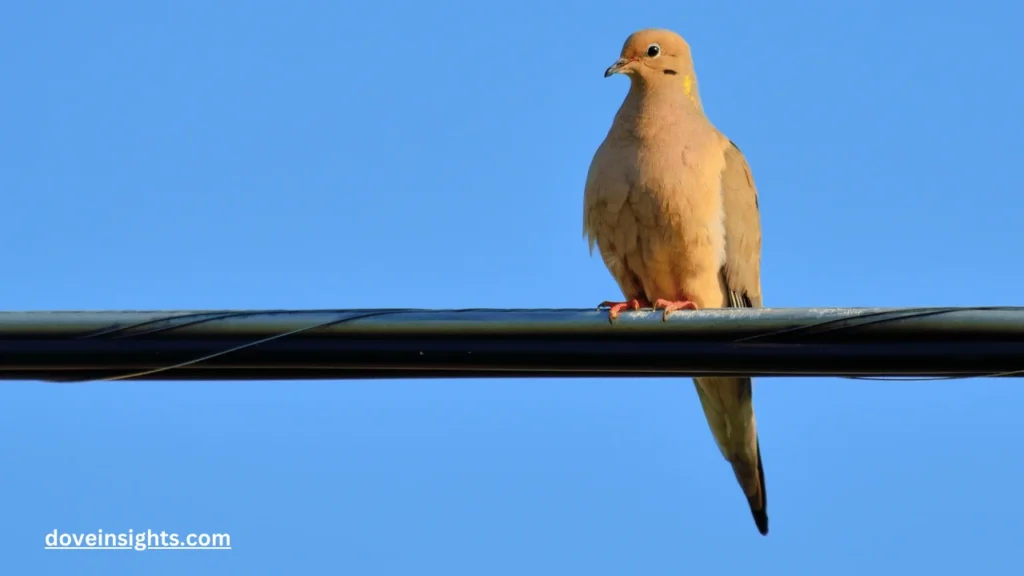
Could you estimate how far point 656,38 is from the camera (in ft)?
23.8

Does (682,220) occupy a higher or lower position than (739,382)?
higher

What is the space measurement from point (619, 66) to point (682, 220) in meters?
1.04

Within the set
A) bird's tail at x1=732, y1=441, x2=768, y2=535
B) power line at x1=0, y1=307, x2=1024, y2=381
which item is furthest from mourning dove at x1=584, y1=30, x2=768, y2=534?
power line at x1=0, y1=307, x2=1024, y2=381

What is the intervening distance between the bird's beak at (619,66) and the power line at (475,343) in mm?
3313

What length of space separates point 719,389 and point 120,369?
3.38 m

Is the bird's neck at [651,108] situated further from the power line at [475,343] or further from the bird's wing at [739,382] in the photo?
the power line at [475,343]

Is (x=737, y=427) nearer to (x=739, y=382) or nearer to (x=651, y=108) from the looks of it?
(x=739, y=382)

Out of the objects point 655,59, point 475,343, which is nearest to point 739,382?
point 655,59

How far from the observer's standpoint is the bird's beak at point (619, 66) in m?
7.10

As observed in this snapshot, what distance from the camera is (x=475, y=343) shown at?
3.83 m

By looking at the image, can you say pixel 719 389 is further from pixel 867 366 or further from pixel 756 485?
pixel 867 366

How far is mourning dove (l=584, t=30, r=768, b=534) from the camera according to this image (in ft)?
21.2

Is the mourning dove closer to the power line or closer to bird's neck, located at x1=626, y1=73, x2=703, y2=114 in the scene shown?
bird's neck, located at x1=626, y1=73, x2=703, y2=114

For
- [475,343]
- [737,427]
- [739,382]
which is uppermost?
[739,382]
